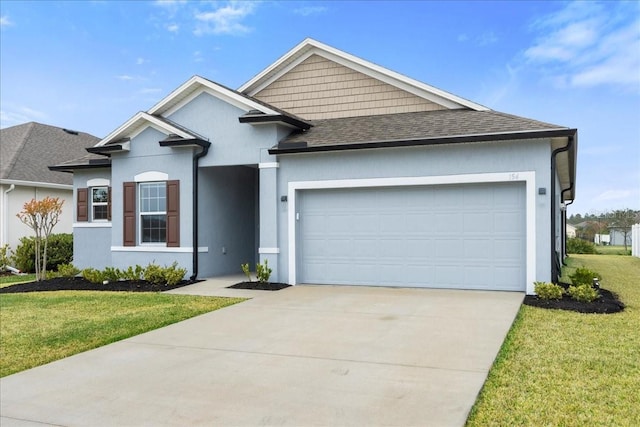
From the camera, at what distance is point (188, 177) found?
12.9 m

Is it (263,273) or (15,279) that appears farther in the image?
(15,279)

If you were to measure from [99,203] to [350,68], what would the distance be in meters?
8.88

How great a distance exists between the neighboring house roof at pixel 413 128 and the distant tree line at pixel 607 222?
26361mm

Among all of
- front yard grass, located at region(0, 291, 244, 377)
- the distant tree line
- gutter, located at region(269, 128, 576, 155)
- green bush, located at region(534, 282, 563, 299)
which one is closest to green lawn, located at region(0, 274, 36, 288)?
front yard grass, located at region(0, 291, 244, 377)

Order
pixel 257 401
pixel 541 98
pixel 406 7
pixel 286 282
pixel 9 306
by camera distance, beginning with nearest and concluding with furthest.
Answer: pixel 257 401 → pixel 9 306 → pixel 286 282 → pixel 406 7 → pixel 541 98

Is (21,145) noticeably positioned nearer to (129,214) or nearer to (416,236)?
(129,214)

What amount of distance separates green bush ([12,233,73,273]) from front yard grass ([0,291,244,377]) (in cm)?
608

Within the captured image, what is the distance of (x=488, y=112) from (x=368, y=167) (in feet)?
12.4

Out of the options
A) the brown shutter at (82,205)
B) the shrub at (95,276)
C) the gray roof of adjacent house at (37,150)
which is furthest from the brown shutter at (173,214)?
the gray roof of adjacent house at (37,150)

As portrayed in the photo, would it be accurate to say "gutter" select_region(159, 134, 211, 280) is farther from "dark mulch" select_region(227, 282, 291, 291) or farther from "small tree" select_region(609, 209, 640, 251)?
"small tree" select_region(609, 209, 640, 251)

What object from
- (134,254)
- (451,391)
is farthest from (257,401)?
(134,254)

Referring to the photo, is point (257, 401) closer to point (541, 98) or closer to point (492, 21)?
point (492, 21)

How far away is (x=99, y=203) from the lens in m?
15.6

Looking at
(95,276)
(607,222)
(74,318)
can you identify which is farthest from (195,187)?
(607,222)
